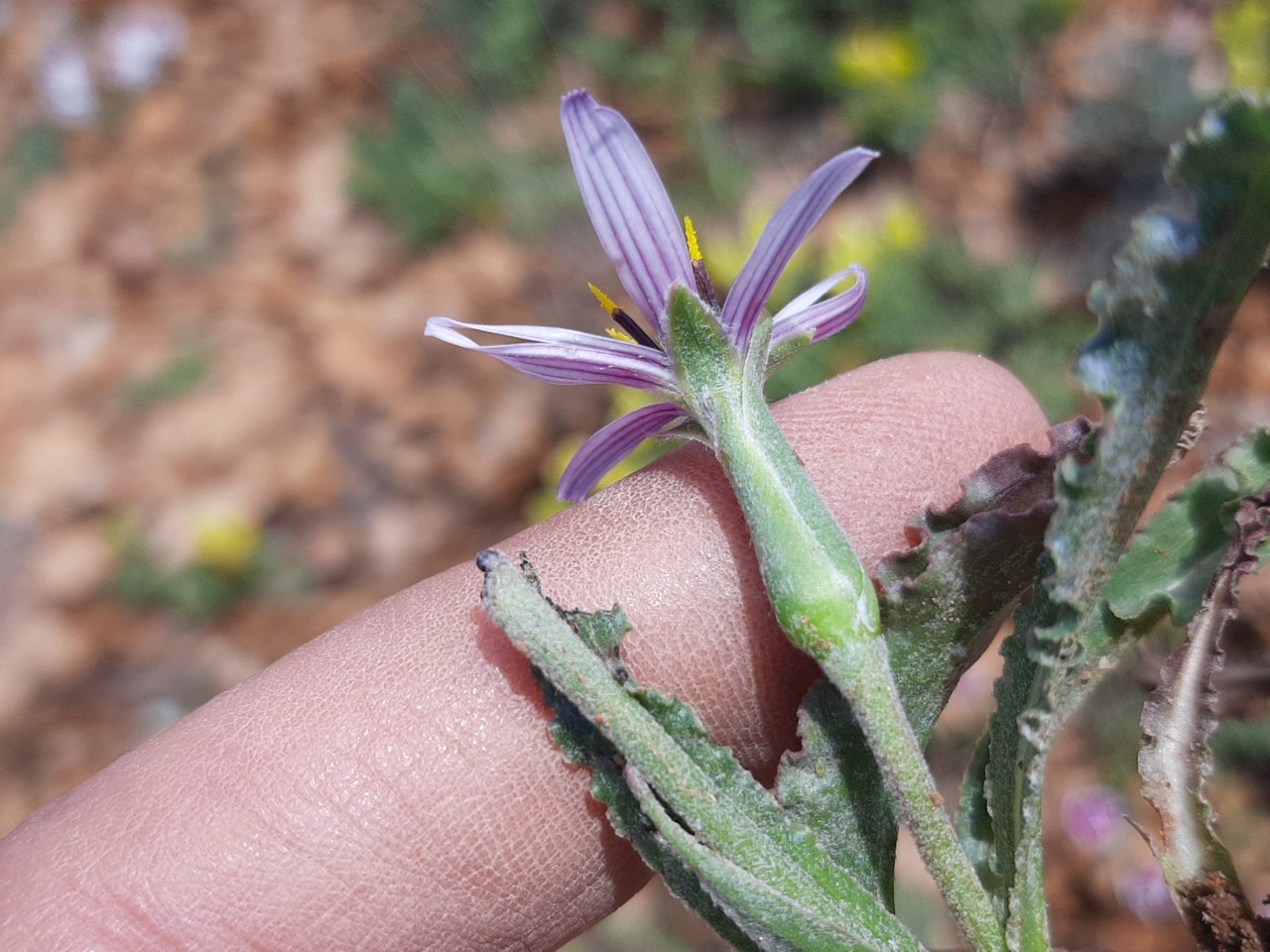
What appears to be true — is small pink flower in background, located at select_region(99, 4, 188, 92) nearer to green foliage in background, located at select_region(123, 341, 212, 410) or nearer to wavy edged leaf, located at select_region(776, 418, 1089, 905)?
green foliage in background, located at select_region(123, 341, 212, 410)

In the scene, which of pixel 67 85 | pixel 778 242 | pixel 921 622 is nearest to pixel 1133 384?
pixel 921 622

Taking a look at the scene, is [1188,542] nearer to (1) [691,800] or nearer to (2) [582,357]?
(1) [691,800]

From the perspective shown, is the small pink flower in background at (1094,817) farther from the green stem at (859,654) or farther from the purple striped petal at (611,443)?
the purple striped petal at (611,443)

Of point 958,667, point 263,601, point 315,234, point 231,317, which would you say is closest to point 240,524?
point 263,601

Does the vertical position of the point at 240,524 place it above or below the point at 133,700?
above

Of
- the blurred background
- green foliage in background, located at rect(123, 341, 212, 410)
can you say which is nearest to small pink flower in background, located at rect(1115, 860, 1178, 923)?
the blurred background

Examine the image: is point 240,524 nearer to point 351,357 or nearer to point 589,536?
point 351,357
